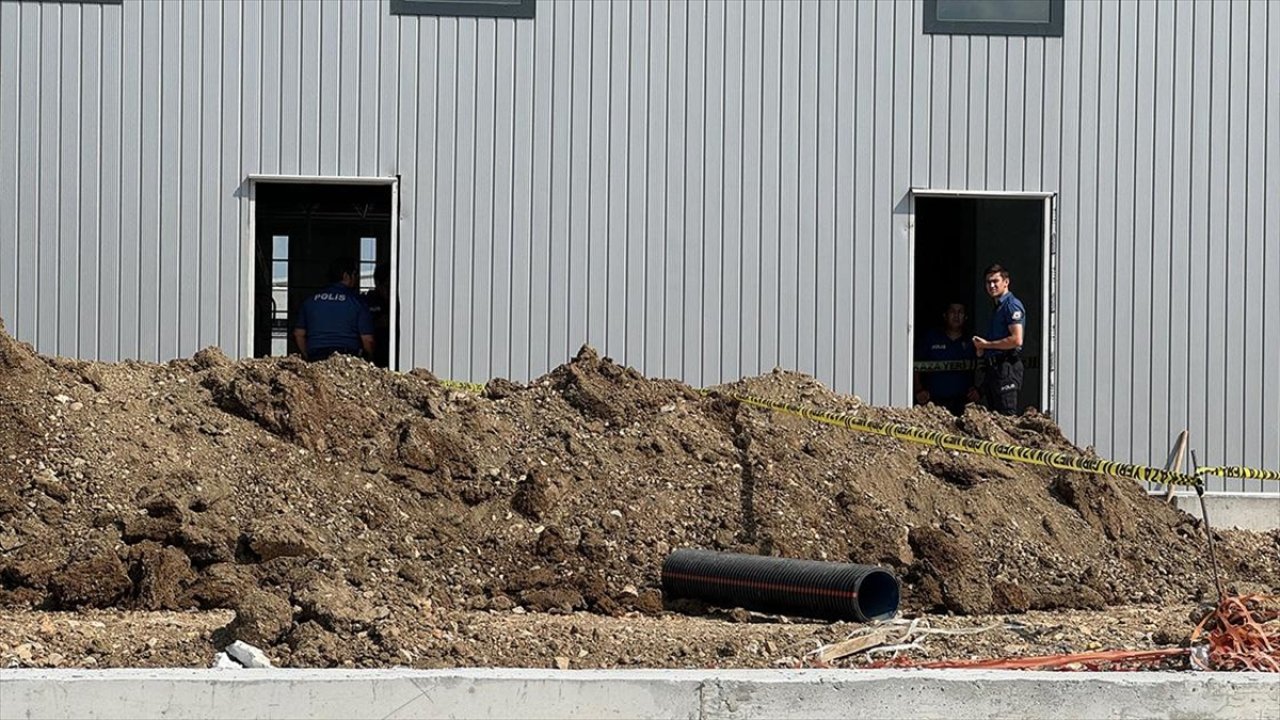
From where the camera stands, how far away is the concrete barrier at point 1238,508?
14.0 m

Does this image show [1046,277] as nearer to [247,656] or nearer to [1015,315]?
[1015,315]

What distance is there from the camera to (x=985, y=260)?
18.8 m

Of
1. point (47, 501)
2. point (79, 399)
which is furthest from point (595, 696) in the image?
point (79, 399)

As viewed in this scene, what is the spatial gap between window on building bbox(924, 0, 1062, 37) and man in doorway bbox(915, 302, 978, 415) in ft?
7.92

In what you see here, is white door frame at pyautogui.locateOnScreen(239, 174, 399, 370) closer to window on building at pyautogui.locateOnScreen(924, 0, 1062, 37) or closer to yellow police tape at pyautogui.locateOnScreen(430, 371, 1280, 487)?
yellow police tape at pyautogui.locateOnScreen(430, 371, 1280, 487)

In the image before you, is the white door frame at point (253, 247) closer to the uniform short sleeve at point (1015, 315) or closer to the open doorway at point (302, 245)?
the open doorway at point (302, 245)

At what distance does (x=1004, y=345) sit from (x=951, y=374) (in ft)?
2.98

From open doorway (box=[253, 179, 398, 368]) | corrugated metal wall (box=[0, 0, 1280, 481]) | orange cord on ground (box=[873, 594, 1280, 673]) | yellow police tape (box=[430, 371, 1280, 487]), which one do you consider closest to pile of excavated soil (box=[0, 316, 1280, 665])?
yellow police tape (box=[430, 371, 1280, 487])

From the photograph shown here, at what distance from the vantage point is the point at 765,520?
11.0 m

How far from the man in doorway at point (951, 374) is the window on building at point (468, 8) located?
4.49 meters

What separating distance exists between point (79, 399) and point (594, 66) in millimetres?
5005

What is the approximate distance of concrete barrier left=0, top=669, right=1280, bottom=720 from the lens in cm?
635

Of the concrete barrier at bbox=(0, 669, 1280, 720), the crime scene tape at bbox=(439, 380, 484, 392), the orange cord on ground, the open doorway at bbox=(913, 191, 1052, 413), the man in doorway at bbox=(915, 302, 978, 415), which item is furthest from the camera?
the man in doorway at bbox=(915, 302, 978, 415)

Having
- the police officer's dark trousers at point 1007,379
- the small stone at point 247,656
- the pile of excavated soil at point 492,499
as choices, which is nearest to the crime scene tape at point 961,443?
the pile of excavated soil at point 492,499
